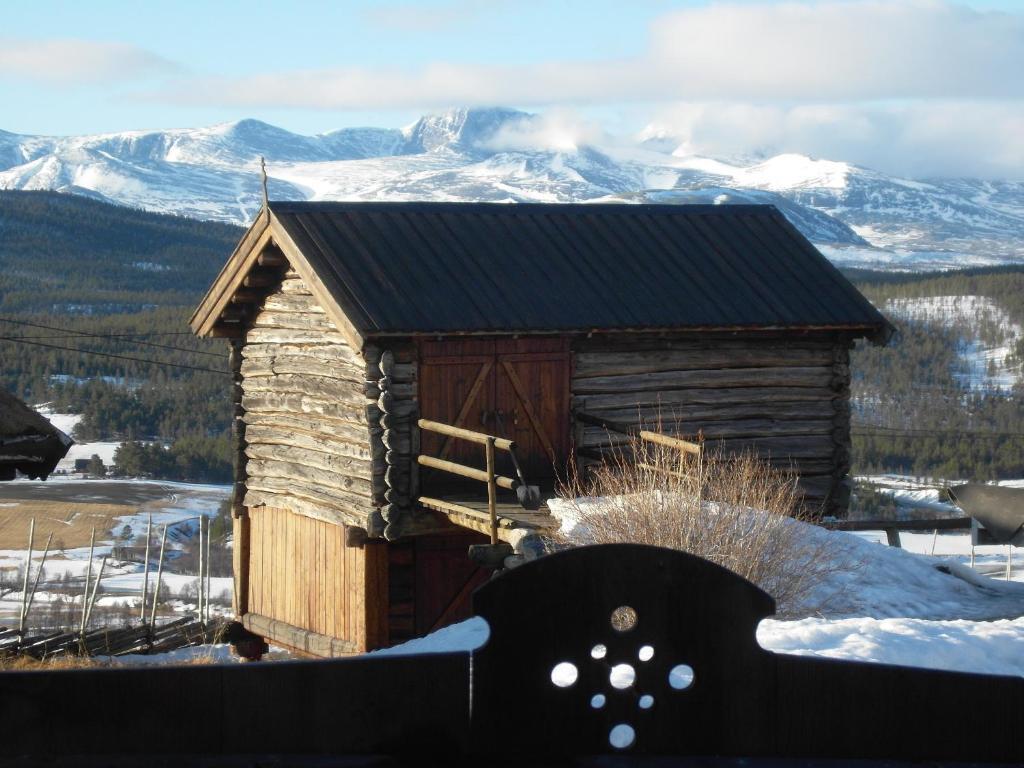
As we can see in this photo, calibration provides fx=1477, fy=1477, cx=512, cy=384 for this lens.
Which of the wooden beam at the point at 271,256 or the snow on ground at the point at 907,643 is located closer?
the snow on ground at the point at 907,643

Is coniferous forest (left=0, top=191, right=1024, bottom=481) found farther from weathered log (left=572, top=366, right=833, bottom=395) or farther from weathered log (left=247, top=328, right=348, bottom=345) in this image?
weathered log (left=572, top=366, right=833, bottom=395)

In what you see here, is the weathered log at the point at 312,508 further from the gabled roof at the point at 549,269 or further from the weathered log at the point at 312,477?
the gabled roof at the point at 549,269

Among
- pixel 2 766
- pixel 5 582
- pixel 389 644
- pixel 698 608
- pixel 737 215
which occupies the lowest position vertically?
pixel 5 582

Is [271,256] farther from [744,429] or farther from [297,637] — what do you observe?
[744,429]

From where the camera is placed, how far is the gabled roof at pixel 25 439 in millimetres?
7051

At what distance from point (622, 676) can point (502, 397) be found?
14.7 metres

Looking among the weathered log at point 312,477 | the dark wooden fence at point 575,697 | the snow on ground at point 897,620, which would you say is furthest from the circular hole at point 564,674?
the weathered log at point 312,477

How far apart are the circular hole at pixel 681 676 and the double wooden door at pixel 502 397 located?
14.1 m

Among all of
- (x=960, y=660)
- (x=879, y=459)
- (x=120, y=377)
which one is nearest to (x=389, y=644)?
(x=960, y=660)

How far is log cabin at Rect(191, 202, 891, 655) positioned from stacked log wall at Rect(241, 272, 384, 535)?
1.5 inches

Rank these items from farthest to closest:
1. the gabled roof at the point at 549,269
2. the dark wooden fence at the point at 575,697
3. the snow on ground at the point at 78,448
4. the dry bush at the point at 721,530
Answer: the snow on ground at the point at 78,448 < the gabled roof at the point at 549,269 < the dry bush at the point at 721,530 < the dark wooden fence at the point at 575,697

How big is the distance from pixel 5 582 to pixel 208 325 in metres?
68.1

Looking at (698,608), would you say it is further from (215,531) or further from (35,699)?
(215,531)

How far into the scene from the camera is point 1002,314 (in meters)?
199
